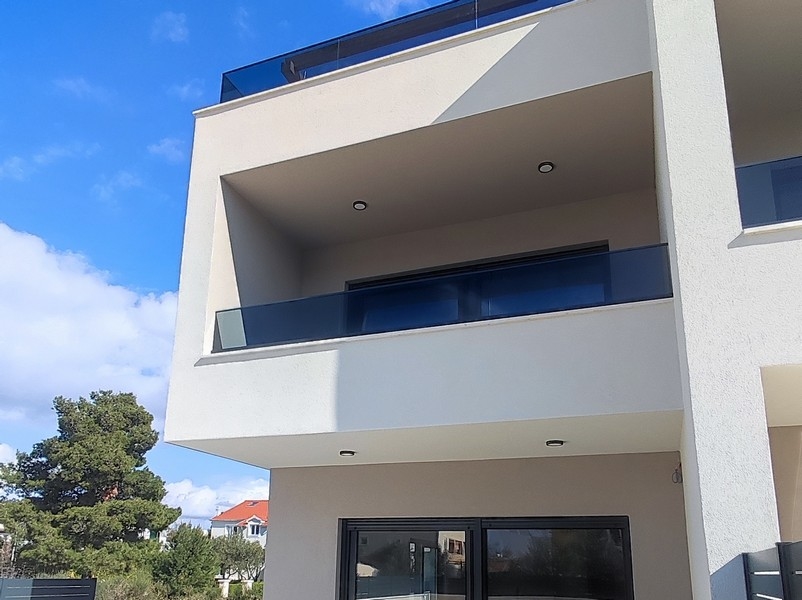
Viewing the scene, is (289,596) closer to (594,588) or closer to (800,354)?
(594,588)

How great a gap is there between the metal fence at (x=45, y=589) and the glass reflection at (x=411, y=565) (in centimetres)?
362

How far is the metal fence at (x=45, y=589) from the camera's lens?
A: 27.2 feet

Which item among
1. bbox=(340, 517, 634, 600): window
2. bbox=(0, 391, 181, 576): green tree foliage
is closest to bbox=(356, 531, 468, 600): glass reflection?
bbox=(340, 517, 634, 600): window

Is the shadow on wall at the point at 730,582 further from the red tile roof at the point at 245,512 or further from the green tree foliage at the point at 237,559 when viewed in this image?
the red tile roof at the point at 245,512

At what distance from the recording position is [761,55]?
573cm

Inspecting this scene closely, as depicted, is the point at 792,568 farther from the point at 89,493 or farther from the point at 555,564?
the point at 89,493

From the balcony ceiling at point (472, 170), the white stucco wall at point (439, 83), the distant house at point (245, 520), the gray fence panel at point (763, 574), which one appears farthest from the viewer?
the distant house at point (245, 520)

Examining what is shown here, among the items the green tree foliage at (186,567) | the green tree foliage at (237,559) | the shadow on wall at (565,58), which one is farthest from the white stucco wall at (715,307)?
the green tree foliage at (237,559)

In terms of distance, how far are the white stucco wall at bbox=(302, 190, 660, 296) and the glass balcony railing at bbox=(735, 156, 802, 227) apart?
2.90 metres

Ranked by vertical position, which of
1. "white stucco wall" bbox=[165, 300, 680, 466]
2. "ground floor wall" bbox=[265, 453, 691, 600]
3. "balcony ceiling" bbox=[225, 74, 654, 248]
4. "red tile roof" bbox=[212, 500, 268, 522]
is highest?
"balcony ceiling" bbox=[225, 74, 654, 248]

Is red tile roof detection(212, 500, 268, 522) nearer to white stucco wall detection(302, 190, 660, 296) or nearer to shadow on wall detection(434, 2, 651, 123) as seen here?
white stucco wall detection(302, 190, 660, 296)

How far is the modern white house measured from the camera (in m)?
4.16

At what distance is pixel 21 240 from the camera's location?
1033 inches

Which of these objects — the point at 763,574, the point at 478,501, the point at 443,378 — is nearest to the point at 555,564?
the point at 478,501
